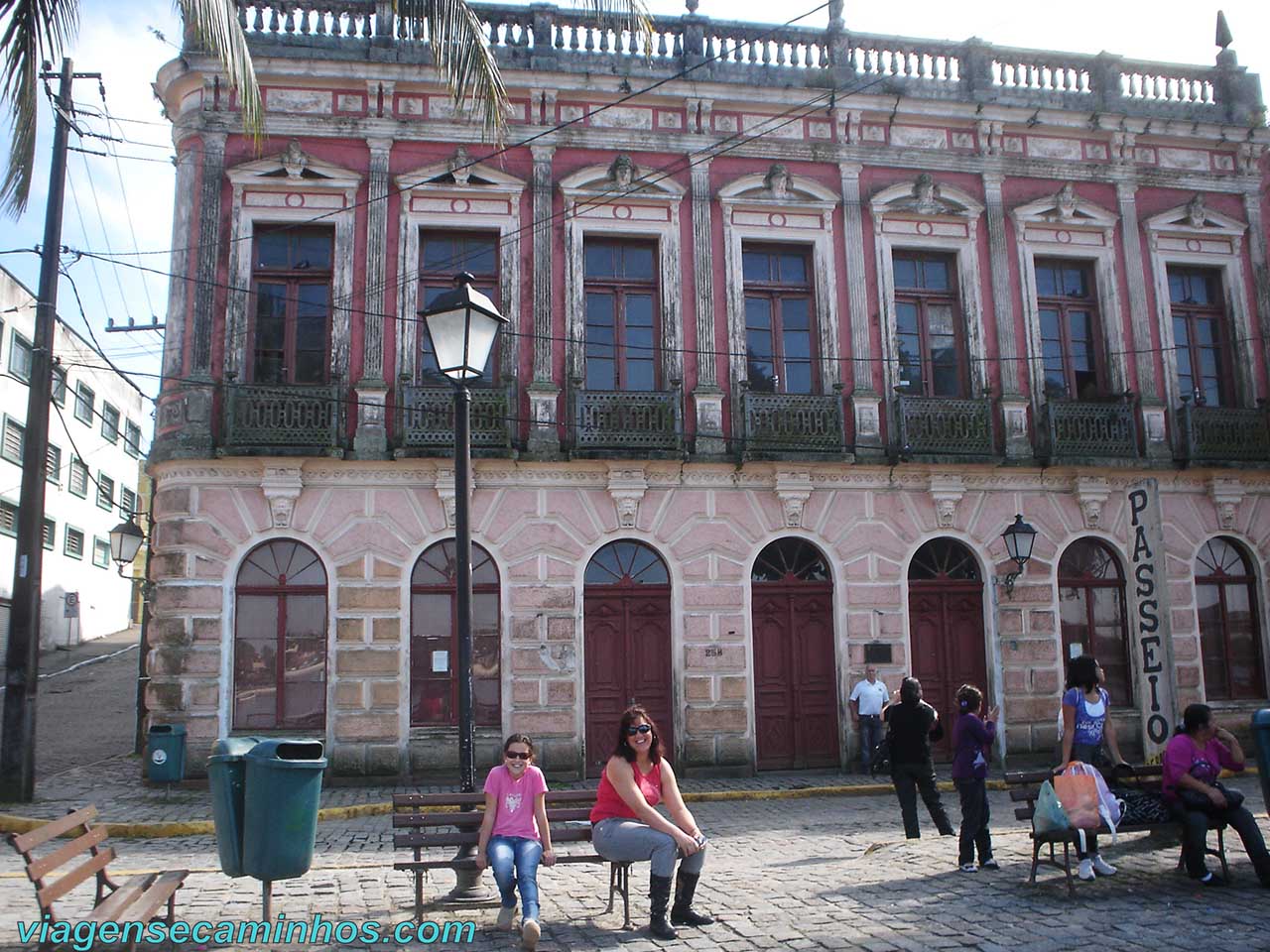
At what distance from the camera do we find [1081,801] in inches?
328

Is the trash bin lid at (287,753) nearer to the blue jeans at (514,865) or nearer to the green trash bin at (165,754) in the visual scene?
the blue jeans at (514,865)

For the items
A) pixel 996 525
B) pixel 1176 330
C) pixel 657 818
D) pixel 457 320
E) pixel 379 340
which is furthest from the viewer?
pixel 1176 330

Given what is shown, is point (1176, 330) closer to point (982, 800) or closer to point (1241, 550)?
point (1241, 550)

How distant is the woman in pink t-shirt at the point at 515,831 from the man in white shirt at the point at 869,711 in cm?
881

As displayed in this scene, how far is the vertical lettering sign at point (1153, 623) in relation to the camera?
1338 cm

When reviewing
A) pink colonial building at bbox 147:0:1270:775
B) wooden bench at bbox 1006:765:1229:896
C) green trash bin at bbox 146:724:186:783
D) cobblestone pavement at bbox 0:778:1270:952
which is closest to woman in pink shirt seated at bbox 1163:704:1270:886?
wooden bench at bbox 1006:765:1229:896

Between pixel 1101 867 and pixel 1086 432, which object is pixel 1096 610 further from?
pixel 1101 867

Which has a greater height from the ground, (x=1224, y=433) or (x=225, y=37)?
(x=225, y=37)

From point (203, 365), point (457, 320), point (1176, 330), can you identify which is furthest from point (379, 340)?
point (1176, 330)

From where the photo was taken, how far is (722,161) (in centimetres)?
1730

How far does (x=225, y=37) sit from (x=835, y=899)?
8248 millimetres

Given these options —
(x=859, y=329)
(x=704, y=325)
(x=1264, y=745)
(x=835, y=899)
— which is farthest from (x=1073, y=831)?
(x=859, y=329)

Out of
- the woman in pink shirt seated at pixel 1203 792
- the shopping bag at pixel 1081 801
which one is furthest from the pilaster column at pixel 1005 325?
the shopping bag at pixel 1081 801

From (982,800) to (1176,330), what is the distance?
1244 cm
